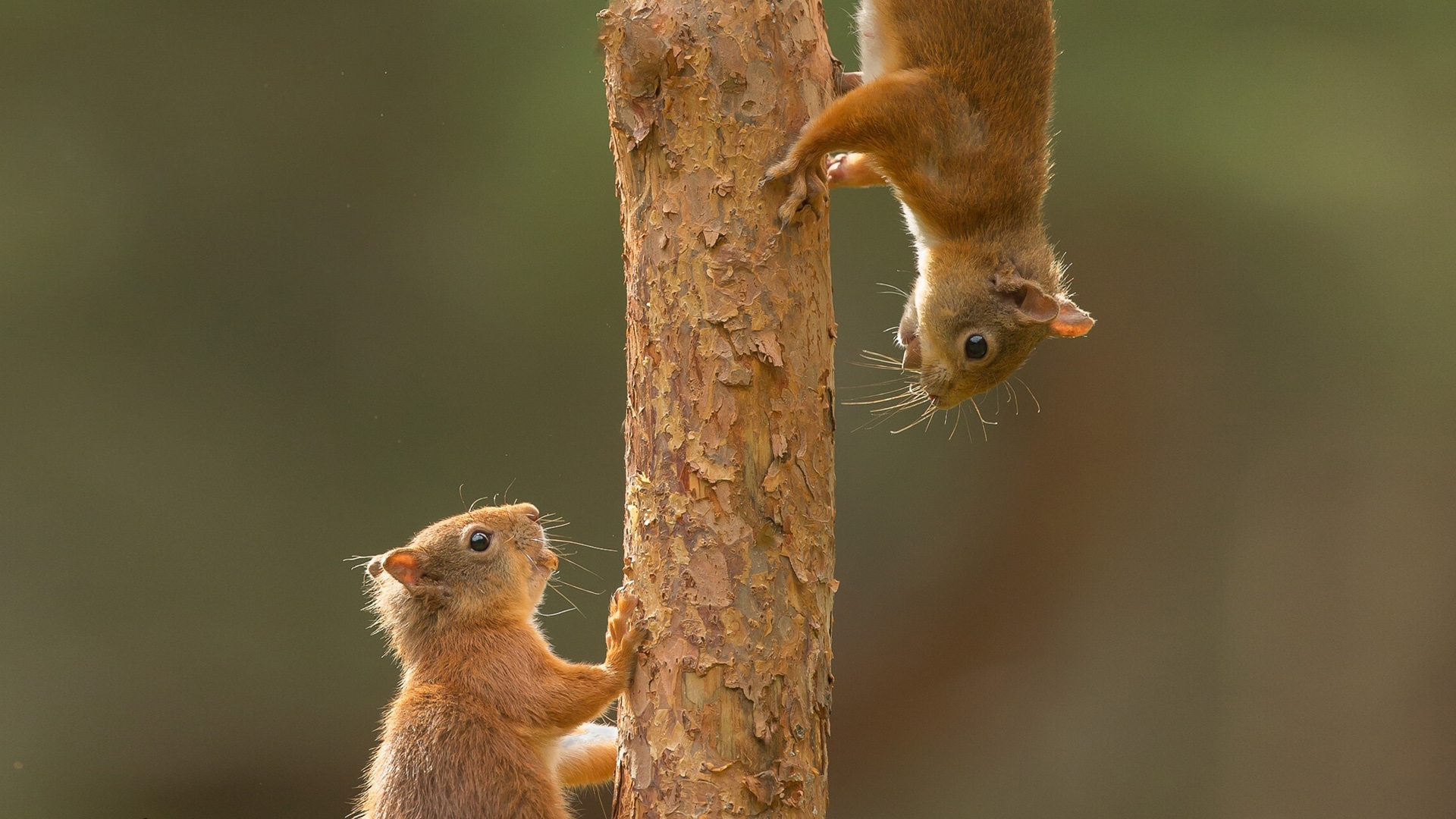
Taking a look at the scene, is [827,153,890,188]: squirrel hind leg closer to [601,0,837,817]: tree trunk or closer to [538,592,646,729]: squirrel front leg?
[601,0,837,817]: tree trunk

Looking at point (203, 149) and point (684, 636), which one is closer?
point (684, 636)

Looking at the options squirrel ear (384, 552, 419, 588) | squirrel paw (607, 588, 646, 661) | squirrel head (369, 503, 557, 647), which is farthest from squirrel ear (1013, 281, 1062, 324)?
squirrel ear (384, 552, 419, 588)

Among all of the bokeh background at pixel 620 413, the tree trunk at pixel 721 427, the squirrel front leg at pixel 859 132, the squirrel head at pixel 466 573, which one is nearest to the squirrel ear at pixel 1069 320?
the squirrel front leg at pixel 859 132

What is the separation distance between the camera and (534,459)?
6.60m

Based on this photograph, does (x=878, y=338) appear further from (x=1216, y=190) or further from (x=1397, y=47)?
(x=1397, y=47)

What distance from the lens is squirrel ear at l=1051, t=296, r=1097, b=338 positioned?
359cm

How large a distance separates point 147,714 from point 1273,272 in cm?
675

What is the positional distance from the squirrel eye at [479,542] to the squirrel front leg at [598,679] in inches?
19.3

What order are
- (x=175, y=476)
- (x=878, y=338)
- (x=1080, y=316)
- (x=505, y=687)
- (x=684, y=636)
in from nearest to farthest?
(x=684, y=636) < (x=505, y=687) < (x=1080, y=316) < (x=175, y=476) < (x=878, y=338)

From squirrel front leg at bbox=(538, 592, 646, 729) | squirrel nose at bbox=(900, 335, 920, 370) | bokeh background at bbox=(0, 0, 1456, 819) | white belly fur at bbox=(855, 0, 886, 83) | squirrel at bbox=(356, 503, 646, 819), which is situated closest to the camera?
squirrel front leg at bbox=(538, 592, 646, 729)

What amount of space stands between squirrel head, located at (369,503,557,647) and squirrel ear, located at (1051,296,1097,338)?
177 cm

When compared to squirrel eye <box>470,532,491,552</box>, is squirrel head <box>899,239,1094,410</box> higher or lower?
higher

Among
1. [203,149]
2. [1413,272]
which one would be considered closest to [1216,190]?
[1413,272]

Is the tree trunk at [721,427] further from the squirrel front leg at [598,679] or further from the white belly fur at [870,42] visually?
the white belly fur at [870,42]
